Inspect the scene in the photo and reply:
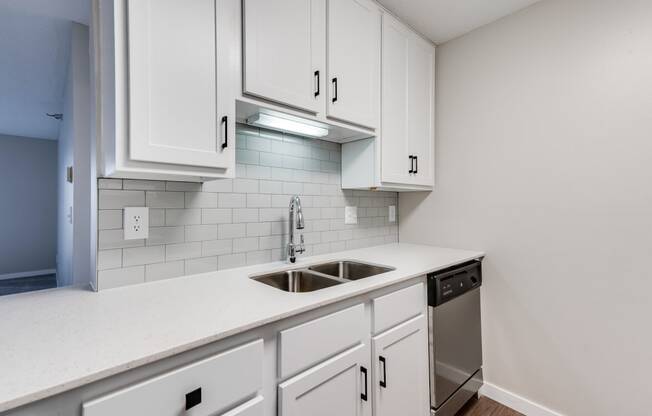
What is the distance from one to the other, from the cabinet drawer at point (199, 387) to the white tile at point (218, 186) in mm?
816

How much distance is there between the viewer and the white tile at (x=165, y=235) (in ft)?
4.25

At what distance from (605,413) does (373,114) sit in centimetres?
195

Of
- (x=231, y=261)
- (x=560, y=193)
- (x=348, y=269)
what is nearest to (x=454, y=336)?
(x=348, y=269)

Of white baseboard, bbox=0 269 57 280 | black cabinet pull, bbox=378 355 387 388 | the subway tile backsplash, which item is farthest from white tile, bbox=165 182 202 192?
white baseboard, bbox=0 269 57 280

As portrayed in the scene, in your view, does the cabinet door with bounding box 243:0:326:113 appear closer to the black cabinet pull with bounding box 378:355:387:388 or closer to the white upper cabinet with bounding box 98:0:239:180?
the white upper cabinet with bounding box 98:0:239:180

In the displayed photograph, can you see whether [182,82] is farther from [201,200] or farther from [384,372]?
[384,372]

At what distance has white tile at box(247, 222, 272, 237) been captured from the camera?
1597 mm

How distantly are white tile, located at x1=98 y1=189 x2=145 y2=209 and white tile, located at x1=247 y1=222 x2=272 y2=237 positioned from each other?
505mm

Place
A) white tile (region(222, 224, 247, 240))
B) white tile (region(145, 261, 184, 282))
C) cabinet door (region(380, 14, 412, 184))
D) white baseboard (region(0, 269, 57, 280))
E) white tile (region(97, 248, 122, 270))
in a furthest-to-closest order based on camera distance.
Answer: white baseboard (region(0, 269, 57, 280)) < cabinet door (region(380, 14, 412, 184)) < white tile (region(222, 224, 247, 240)) < white tile (region(145, 261, 184, 282)) < white tile (region(97, 248, 122, 270))

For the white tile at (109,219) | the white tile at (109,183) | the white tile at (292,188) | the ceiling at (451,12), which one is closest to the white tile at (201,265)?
the white tile at (109,219)

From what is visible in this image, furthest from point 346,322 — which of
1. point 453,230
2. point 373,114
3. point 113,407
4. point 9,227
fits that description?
point 9,227

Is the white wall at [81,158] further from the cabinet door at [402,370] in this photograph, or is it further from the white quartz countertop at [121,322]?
the cabinet door at [402,370]

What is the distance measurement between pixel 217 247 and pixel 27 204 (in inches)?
236

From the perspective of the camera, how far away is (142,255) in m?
1.27
